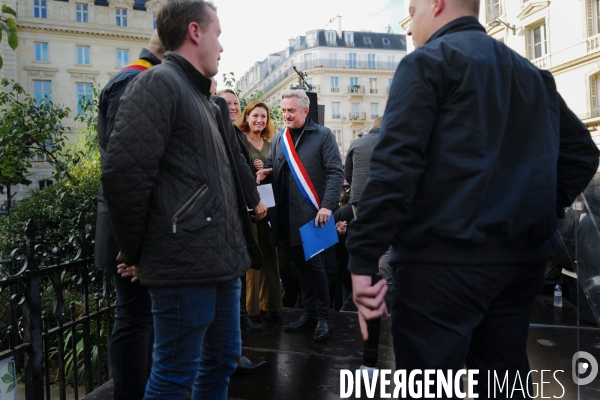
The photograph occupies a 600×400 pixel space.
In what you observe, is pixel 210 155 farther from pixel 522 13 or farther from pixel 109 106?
pixel 522 13

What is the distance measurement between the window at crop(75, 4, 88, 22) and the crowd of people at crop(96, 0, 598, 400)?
4502 centimetres

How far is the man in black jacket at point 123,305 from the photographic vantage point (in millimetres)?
2328

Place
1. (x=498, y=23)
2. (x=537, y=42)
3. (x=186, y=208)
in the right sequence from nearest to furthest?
(x=186, y=208) → (x=537, y=42) → (x=498, y=23)

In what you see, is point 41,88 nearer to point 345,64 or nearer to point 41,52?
point 41,52

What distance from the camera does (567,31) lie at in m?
23.9

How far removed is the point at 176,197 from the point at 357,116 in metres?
59.7

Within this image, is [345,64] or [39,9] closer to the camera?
[39,9]

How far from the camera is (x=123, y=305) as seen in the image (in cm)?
240

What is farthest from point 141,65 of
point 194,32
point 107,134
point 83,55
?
point 83,55

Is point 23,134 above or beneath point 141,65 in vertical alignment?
above

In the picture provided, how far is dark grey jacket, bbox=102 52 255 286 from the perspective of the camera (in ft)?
6.01

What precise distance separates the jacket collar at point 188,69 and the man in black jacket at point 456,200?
0.92 m

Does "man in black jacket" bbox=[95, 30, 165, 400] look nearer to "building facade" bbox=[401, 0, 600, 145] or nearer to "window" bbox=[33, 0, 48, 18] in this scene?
"building facade" bbox=[401, 0, 600, 145]

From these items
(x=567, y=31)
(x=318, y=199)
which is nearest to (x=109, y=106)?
(x=318, y=199)
